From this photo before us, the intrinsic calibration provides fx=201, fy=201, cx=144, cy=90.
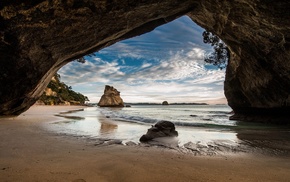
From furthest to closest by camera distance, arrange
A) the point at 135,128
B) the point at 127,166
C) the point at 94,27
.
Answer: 1. the point at 135,128
2. the point at 94,27
3. the point at 127,166

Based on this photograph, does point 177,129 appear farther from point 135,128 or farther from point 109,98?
point 109,98

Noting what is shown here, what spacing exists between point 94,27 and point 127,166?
3719 mm

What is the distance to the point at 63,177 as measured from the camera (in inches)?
133

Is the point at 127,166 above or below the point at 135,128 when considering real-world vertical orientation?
above

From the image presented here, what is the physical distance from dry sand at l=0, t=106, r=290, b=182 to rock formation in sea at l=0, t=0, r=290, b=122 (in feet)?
7.32

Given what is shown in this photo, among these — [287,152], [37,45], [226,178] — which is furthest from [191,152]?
[37,45]

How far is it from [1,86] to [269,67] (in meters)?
11.5

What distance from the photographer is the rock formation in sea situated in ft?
13.9

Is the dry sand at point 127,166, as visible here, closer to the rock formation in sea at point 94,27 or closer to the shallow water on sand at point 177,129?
the shallow water on sand at point 177,129

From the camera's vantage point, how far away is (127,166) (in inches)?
162

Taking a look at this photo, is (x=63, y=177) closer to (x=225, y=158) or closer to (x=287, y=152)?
(x=225, y=158)

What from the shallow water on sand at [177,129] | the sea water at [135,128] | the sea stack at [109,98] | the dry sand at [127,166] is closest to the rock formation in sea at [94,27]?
the dry sand at [127,166]

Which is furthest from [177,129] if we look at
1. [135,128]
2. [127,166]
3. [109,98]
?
[109,98]

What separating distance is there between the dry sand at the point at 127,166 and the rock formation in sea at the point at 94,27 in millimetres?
2231
